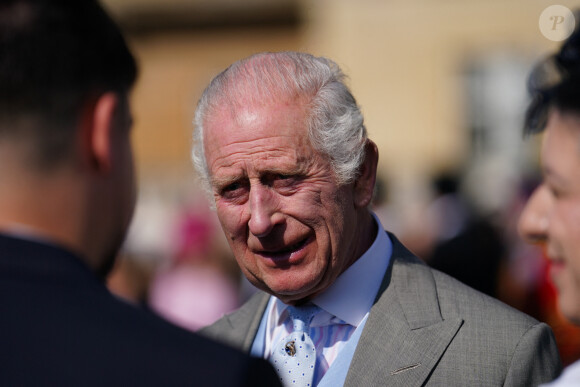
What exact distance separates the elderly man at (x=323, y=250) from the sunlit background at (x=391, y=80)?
663 centimetres

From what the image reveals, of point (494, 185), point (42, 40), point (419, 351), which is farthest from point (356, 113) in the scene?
point (494, 185)

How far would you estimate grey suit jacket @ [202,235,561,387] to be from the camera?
2.61m

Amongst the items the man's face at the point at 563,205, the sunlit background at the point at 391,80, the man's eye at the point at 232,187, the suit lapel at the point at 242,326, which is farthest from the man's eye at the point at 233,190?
the sunlit background at the point at 391,80

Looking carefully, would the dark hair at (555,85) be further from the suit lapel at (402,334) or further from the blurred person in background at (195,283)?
the blurred person in background at (195,283)

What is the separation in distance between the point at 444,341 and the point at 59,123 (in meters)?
1.53

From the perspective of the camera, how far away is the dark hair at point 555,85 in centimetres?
218

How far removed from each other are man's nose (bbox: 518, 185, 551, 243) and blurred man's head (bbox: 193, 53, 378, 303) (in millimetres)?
695

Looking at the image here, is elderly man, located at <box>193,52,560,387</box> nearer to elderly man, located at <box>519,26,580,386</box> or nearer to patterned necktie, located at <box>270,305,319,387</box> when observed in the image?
patterned necktie, located at <box>270,305,319,387</box>

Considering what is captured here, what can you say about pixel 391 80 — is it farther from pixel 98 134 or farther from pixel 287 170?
pixel 98 134

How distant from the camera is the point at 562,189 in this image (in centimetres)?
210

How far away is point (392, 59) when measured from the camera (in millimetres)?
14141

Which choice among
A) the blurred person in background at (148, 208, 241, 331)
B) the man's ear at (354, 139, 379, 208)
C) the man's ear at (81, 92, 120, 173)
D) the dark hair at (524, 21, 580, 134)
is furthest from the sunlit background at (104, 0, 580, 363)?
the man's ear at (81, 92, 120, 173)

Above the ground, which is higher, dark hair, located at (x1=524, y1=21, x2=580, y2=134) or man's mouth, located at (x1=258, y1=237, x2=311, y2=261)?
dark hair, located at (x1=524, y1=21, x2=580, y2=134)

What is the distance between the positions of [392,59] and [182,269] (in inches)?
290
